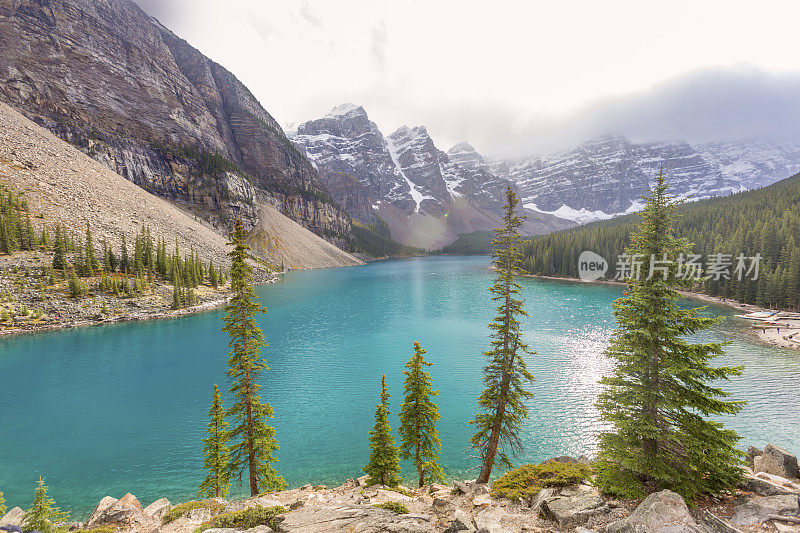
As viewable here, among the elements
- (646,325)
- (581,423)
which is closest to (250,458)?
(646,325)

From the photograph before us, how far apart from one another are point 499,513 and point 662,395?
7.54 metres

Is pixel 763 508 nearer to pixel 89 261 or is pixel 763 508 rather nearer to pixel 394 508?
pixel 394 508

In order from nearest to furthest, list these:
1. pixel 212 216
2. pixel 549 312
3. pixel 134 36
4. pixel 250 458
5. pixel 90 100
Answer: pixel 250 458
pixel 549 312
pixel 90 100
pixel 212 216
pixel 134 36

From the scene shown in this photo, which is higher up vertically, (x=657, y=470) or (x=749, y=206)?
(x=749, y=206)

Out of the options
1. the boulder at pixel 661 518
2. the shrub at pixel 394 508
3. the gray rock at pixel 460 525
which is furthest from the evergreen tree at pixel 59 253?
the boulder at pixel 661 518

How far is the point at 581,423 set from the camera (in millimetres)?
28500

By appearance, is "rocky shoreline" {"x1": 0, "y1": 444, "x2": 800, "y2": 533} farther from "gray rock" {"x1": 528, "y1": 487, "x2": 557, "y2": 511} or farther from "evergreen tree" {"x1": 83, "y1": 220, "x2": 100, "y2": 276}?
"evergreen tree" {"x1": 83, "y1": 220, "x2": 100, "y2": 276}

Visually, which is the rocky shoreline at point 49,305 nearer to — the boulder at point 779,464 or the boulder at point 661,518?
the boulder at point 661,518

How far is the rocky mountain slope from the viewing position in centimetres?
8000

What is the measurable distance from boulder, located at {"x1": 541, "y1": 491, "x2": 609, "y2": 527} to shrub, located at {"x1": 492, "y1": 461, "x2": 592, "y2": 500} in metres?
1.59

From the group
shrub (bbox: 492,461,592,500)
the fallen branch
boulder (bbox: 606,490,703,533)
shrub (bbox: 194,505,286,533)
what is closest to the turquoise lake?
shrub (bbox: 492,461,592,500)

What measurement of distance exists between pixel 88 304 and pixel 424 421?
247 feet

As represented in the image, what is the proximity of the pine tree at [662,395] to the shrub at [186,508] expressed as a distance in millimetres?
17211

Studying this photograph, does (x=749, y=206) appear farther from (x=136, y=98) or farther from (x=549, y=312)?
(x=136, y=98)
